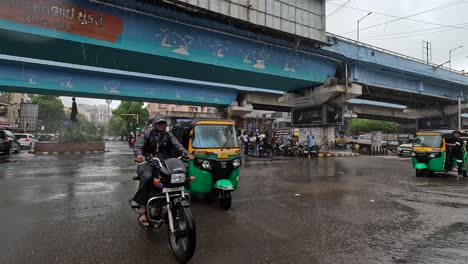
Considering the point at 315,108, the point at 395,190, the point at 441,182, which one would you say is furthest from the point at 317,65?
the point at 395,190

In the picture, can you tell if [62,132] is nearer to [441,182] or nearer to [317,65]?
[317,65]

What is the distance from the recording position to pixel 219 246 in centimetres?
402

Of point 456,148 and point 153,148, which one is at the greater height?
point 153,148

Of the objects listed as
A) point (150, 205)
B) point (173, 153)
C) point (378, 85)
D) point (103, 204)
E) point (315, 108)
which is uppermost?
point (378, 85)

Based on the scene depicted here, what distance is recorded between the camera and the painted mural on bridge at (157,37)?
10.4 meters

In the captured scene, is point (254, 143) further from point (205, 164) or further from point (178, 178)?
point (178, 178)

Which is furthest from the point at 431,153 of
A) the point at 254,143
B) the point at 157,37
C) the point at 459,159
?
the point at 157,37

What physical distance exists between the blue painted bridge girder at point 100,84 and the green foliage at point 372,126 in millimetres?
48540

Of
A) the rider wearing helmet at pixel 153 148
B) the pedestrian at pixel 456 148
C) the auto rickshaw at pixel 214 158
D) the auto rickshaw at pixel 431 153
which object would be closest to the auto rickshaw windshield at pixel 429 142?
the auto rickshaw at pixel 431 153

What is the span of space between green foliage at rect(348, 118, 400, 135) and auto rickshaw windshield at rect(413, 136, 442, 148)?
191 ft

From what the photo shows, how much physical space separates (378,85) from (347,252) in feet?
74.0

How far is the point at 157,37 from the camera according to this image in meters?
13.2

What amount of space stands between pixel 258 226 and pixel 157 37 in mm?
11110

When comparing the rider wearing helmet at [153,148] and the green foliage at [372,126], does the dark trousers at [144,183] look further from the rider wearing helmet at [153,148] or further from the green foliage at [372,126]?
the green foliage at [372,126]
